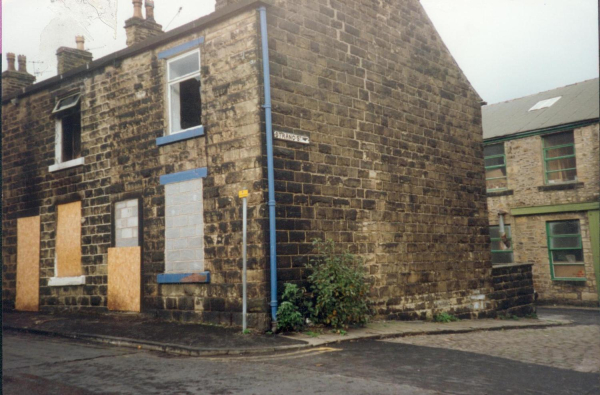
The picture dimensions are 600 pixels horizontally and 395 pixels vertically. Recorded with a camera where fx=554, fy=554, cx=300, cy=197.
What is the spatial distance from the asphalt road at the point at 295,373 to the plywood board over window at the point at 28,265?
6.03 m

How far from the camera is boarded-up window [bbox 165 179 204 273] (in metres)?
10.6

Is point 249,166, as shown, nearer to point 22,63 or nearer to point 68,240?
point 68,240

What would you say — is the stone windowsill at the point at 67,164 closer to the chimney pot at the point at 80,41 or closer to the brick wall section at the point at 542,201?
the chimney pot at the point at 80,41

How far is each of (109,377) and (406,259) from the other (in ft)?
24.8

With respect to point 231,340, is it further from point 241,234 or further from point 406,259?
point 406,259

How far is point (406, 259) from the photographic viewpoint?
1239 cm

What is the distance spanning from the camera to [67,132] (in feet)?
46.2

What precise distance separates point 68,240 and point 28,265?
70.3 inches

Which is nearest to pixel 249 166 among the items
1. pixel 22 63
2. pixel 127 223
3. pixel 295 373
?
pixel 127 223

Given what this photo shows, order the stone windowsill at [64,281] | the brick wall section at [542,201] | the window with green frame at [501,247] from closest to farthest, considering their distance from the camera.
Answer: the stone windowsill at [64,281], the brick wall section at [542,201], the window with green frame at [501,247]

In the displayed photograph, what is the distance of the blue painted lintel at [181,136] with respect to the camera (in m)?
10.6

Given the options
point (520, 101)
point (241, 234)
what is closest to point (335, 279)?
point (241, 234)

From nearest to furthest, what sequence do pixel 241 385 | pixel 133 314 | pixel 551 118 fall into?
pixel 241 385 < pixel 133 314 < pixel 551 118

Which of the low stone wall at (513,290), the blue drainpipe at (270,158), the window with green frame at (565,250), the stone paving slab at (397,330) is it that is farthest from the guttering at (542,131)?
the blue drainpipe at (270,158)
